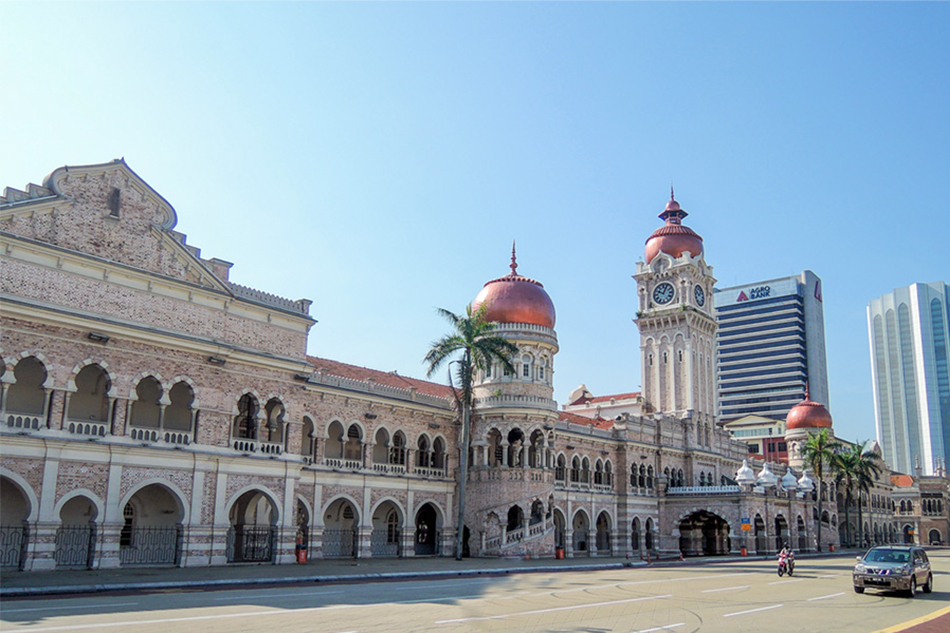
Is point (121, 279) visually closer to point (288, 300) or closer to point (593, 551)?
point (288, 300)

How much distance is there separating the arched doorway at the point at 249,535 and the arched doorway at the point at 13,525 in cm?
680

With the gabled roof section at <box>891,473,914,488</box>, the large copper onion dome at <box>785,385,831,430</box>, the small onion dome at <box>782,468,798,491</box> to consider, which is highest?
the large copper onion dome at <box>785,385,831,430</box>

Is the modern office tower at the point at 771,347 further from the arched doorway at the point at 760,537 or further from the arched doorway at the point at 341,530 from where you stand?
the arched doorway at the point at 341,530

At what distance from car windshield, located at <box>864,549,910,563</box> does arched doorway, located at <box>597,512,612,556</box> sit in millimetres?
29410

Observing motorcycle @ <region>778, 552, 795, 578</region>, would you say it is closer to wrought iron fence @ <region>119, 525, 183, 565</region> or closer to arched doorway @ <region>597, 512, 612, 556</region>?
wrought iron fence @ <region>119, 525, 183, 565</region>

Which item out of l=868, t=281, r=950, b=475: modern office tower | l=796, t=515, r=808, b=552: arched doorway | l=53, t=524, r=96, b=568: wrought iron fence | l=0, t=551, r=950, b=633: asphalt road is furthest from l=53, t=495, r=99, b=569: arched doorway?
l=868, t=281, r=950, b=475: modern office tower

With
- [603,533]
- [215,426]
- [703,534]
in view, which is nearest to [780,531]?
[703,534]

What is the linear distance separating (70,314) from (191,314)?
4491 mm

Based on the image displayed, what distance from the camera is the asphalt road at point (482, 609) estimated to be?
1421 cm

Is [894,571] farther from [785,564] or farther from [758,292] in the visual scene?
[758,292]

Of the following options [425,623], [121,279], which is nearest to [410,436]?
[121,279]

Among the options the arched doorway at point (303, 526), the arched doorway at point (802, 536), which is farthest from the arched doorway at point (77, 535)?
the arched doorway at point (802, 536)

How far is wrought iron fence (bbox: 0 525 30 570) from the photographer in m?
24.0

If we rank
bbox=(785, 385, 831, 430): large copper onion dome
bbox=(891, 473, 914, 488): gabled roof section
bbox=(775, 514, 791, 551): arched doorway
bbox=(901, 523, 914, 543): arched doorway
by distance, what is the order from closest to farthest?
1. bbox=(775, 514, 791, 551): arched doorway
2. bbox=(785, 385, 831, 430): large copper onion dome
3. bbox=(901, 523, 914, 543): arched doorway
4. bbox=(891, 473, 914, 488): gabled roof section
